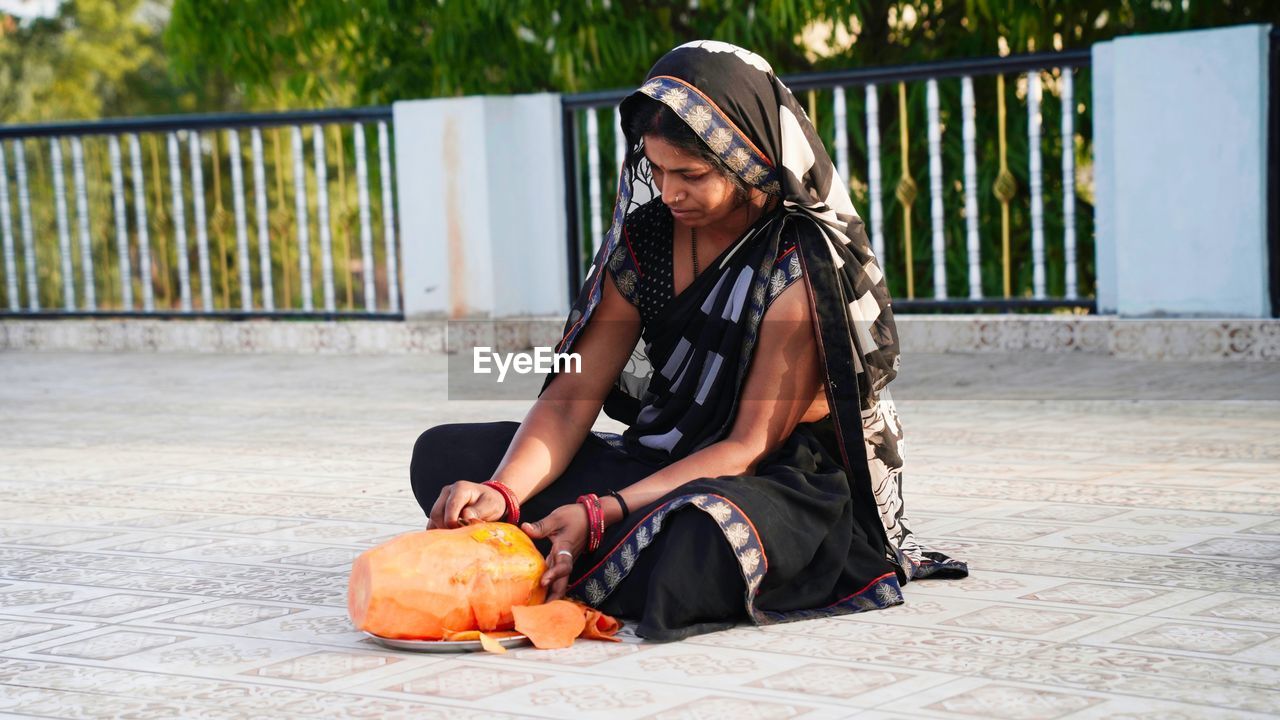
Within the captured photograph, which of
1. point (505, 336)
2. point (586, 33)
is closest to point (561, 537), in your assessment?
point (505, 336)

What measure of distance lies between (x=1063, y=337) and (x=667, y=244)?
384 centimetres

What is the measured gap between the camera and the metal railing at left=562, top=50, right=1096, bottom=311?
6.62 metres

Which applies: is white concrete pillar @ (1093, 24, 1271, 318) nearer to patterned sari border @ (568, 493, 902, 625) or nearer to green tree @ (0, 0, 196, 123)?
patterned sari border @ (568, 493, 902, 625)

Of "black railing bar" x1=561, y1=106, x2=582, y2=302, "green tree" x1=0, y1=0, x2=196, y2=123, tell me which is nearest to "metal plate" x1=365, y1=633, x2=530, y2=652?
"black railing bar" x1=561, y1=106, x2=582, y2=302

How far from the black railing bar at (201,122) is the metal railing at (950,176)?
3.35 feet

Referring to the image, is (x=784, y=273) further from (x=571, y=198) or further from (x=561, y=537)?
(x=571, y=198)

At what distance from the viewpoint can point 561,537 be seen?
2.66 metres

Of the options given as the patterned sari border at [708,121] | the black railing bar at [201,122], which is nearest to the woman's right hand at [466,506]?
the patterned sari border at [708,121]

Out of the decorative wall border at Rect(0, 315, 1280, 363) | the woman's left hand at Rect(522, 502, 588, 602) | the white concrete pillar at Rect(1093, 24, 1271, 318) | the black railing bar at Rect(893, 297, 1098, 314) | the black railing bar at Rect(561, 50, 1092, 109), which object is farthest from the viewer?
the black railing bar at Rect(893, 297, 1098, 314)

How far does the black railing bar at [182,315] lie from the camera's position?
813cm

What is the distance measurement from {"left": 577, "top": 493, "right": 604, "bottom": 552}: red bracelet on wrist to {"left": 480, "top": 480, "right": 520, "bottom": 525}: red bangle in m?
0.12

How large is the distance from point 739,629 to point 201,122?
20.2 ft

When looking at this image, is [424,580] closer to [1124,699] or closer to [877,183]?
[1124,699]

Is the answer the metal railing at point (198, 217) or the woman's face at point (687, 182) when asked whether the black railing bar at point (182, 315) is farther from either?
the woman's face at point (687, 182)
